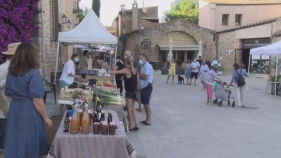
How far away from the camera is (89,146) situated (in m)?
3.45

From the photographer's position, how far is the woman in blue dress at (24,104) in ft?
10.8

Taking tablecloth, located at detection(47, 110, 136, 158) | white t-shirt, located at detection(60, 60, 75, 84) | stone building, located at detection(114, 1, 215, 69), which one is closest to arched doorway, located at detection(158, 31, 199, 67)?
stone building, located at detection(114, 1, 215, 69)

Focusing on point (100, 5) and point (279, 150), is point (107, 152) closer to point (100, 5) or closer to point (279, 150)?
point (279, 150)

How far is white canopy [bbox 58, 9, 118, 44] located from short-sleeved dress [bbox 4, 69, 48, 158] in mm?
5616

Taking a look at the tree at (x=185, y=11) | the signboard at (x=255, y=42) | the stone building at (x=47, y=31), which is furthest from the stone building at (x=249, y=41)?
the tree at (x=185, y=11)

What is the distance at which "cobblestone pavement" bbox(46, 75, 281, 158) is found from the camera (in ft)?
18.7

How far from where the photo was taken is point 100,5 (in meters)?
30.0

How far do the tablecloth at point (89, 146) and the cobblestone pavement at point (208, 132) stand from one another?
1894mm

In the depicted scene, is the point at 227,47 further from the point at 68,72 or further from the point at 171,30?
the point at 68,72

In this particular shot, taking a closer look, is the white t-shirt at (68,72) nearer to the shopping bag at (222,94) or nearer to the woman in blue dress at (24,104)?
the woman in blue dress at (24,104)

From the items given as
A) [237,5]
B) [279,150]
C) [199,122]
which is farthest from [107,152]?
[237,5]

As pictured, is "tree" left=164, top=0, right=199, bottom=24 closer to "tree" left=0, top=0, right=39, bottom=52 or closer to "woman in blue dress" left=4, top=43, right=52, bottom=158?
→ "tree" left=0, top=0, right=39, bottom=52

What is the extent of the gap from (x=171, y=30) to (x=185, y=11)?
25532 mm

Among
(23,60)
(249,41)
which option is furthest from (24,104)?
(249,41)
